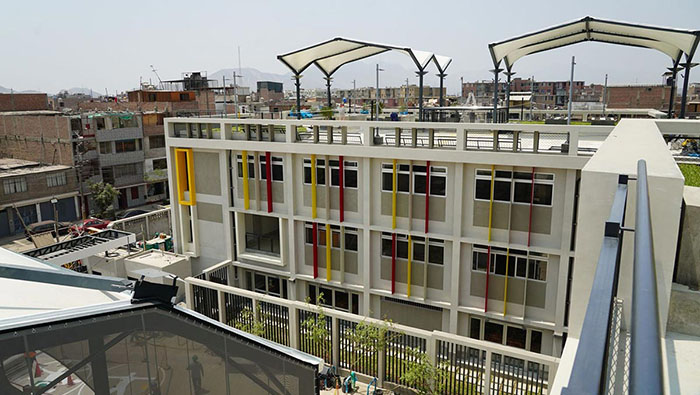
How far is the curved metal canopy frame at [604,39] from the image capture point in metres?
16.3

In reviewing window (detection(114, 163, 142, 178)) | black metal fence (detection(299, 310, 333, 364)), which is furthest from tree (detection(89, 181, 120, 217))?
black metal fence (detection(299, 310, 333, 364))

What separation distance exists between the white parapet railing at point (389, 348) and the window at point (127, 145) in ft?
84.0

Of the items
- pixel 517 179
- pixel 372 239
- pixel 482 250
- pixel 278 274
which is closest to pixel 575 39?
pixel 517 179

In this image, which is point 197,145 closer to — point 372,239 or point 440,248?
point 372,239

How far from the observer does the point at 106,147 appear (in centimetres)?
3788

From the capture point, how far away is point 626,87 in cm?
A: 5931

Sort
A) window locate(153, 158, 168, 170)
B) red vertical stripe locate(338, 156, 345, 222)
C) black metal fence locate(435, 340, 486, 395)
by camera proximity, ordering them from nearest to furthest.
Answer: black metal fence locate(435, 340, 486, 395)
red vertical stripe locate(338, 156, 345, 222)
window locate(153, 158, 168, 170)

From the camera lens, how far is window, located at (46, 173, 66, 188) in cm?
3441

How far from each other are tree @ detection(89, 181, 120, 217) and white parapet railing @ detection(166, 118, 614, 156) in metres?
17.9

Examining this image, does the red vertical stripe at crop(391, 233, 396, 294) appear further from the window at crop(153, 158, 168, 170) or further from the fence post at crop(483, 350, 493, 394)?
the window at crop(153, 158, 168, 170)

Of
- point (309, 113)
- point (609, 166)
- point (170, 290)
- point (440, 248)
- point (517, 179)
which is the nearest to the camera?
point (170, 290)

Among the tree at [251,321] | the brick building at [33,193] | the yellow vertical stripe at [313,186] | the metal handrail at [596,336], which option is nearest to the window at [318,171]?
the yellow vertical stripe at [313,186]

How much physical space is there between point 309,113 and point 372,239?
31.0 feet

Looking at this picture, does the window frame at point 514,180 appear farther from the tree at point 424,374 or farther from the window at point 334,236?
the tree at point 424,374
